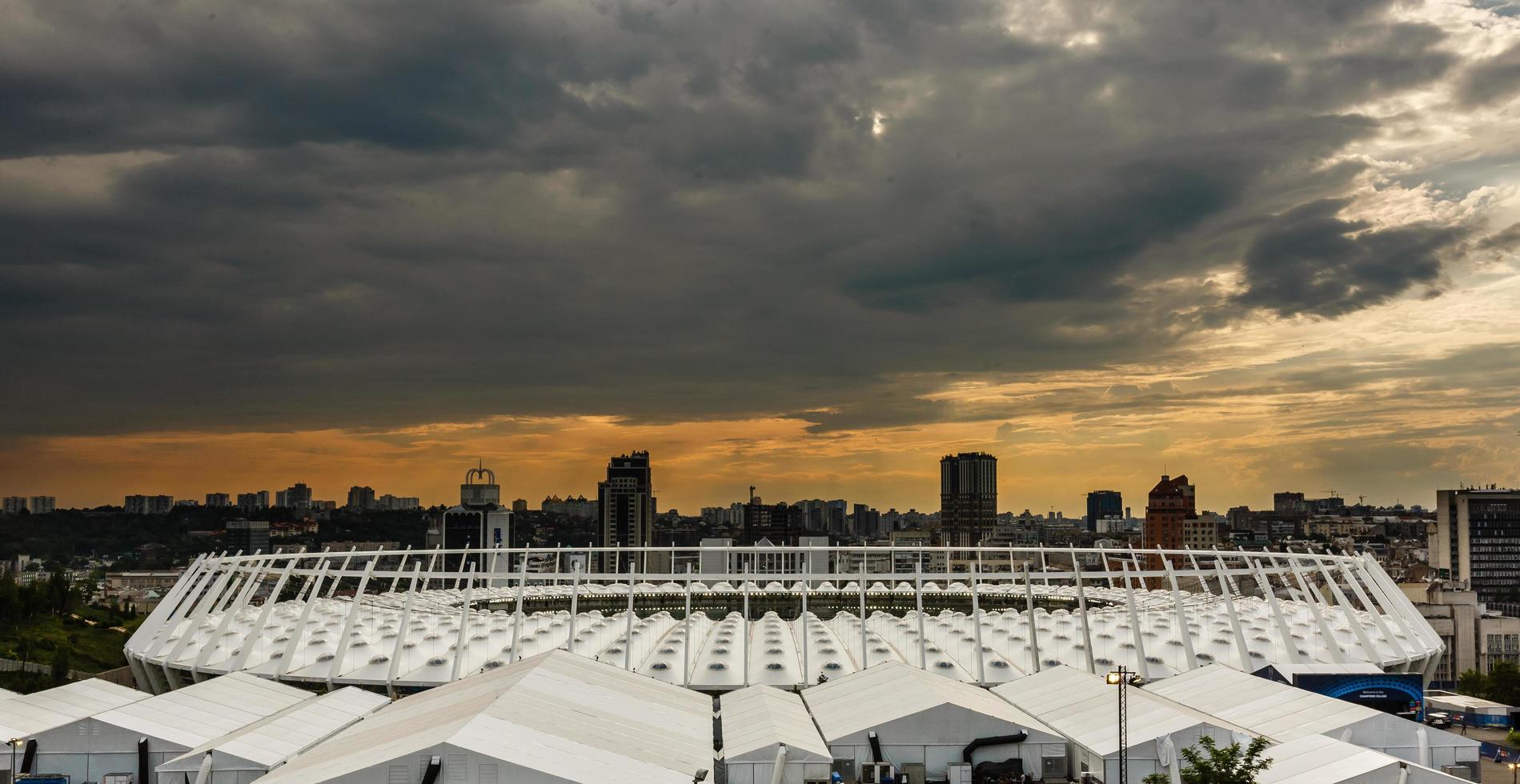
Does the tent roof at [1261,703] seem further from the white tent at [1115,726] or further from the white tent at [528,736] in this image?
the white tent at [528,736]

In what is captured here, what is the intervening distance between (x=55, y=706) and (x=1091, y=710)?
52444 millimetres

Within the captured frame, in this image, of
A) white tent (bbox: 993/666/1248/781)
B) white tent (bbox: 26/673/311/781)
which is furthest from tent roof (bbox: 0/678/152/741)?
white tent (bbox: 993/666/1248/781)

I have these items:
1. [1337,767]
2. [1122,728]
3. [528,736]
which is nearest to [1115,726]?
[1122,728]

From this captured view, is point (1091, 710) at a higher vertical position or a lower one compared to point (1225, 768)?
lower

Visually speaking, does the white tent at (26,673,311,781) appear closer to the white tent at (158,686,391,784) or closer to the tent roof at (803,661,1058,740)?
the white tent at (158,686,391,784)

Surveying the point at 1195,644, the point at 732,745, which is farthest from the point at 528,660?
the point at 1195,644

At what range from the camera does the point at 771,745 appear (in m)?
51.5

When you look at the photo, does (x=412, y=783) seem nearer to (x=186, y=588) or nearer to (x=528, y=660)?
(x=528, y=660)

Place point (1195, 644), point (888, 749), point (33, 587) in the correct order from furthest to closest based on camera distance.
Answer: point (33, 587)
point (1195, 644)
point (888, 749)

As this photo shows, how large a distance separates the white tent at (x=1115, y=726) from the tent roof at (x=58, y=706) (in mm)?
46375

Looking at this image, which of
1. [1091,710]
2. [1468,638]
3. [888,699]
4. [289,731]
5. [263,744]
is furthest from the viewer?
[1468,638]

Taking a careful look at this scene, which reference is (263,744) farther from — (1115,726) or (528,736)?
(1115,726)

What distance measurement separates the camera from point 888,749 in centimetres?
5522

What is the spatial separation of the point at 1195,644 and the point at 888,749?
38.7 m
